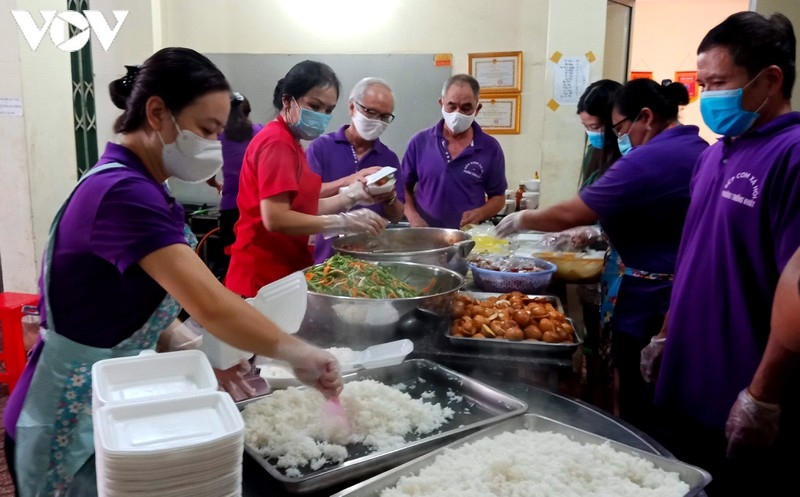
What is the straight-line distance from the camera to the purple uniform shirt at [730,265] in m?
1.58

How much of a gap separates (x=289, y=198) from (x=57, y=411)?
1.22m

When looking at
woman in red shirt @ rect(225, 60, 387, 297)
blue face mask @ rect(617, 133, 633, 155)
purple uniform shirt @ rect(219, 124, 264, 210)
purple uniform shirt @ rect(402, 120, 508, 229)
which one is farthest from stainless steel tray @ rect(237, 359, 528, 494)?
purple uniform shirt @ rect(219, 124, 264, 210)

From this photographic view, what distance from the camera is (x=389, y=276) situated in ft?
7.28

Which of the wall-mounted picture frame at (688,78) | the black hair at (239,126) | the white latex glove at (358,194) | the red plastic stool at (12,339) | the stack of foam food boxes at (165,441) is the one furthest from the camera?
the wall-mounted picture frame at (688,78)

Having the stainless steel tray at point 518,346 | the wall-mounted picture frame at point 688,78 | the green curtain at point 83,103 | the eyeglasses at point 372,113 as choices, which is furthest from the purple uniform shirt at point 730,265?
the wall-mounted picture frame at point 688,78

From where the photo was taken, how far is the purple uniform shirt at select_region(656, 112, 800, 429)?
1.58 metres

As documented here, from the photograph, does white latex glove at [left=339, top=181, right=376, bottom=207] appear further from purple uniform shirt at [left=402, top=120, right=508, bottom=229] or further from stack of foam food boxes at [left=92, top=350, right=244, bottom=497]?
stack of foam food boxes at [left=92, top=350, right=244, bottom=497]

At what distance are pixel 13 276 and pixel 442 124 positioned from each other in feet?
13.5

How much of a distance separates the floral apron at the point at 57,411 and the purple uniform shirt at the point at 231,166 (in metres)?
2.84

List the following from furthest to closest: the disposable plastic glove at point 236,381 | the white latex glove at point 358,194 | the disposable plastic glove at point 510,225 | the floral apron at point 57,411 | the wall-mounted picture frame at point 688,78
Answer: the wall-mounted picture frame at point 688,78, the white latex glove at point 358,194, the disposable plastic glove at point 510,225, the disposable plastic glove at point 236,381, the floral apron at point 57,411

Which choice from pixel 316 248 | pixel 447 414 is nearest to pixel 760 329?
pixel 447 414

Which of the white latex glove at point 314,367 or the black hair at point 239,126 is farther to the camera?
the black hair at point 239,126

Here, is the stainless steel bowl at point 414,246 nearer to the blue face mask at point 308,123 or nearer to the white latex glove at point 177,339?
the blue face mask at point 308,123

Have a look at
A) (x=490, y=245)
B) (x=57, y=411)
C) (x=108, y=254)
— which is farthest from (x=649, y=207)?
(x=57, y=411)
